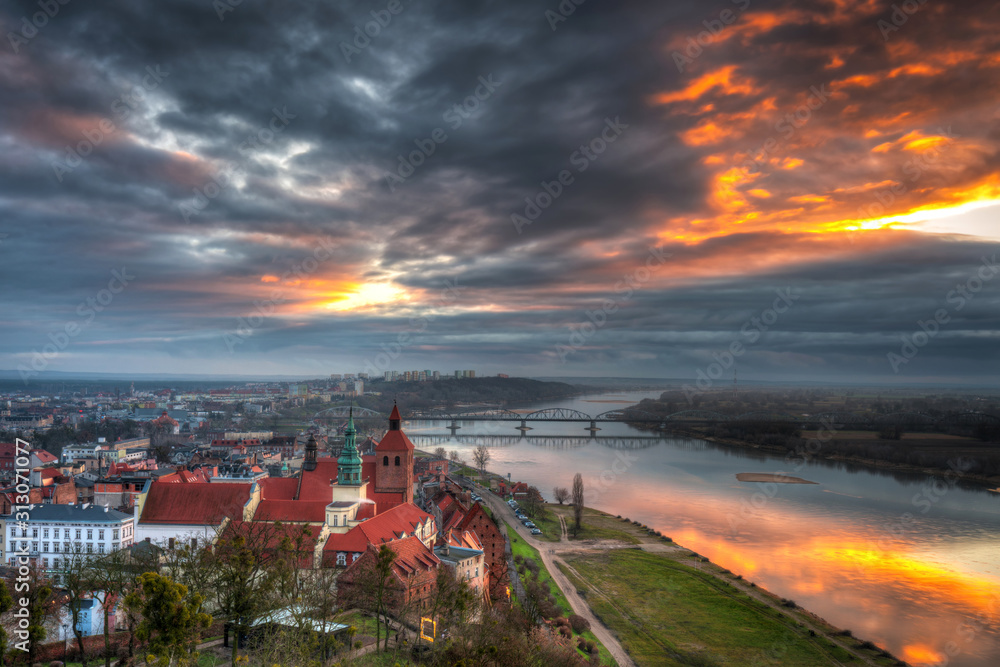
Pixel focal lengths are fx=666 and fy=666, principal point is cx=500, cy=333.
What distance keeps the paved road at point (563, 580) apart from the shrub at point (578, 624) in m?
0.38

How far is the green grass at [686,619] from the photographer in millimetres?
20375

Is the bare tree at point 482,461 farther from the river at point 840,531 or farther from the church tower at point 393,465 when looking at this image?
the church tower at point 393,465

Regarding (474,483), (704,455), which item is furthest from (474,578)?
(704,455)

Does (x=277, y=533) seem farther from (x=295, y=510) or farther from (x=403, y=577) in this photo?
(x=295, y=510)

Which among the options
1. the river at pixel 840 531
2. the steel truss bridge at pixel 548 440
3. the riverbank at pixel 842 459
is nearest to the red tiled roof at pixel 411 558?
the river at pixel 840 531

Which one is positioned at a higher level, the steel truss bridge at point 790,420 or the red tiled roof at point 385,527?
the red tiled roof at point 385,527

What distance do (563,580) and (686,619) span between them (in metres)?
5.62

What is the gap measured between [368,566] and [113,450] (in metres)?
51.3

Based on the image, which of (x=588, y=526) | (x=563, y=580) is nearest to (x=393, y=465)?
(x=563, y=580)

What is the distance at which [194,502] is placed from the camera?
22766mm

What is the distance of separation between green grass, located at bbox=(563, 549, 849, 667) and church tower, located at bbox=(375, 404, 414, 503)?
26.6 ft

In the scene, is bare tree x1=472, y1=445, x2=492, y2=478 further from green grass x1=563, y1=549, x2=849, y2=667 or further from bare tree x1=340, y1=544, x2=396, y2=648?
bare tree x1=340, y1=544, x2=396, y2=648

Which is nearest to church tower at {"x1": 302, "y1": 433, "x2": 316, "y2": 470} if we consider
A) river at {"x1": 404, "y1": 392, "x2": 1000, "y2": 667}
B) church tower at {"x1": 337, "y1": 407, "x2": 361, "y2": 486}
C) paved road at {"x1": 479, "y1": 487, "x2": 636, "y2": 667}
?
church tower at {"x1": 337, "y1": 407, "x2": 361, "y2": 486}

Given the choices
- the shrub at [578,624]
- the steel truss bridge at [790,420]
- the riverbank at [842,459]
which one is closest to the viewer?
the shrub at [578,624]
